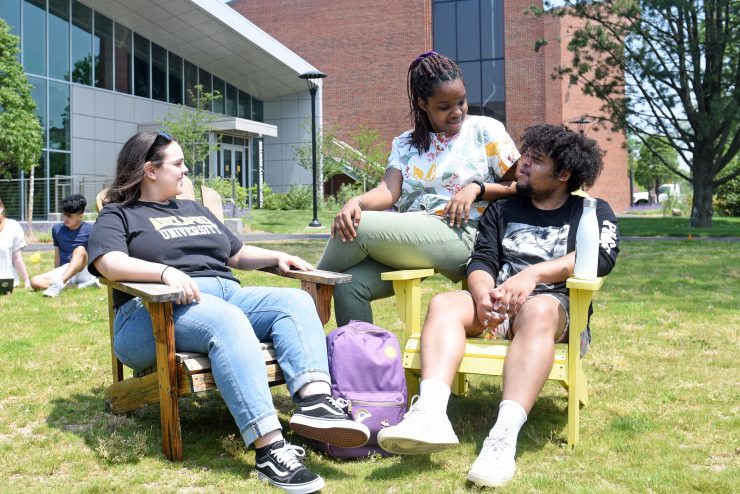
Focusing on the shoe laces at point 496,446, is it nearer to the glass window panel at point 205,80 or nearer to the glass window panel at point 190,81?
the glass window panel at point 190,81

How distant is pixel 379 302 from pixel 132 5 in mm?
20529

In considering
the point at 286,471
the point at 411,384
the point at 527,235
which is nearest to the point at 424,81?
the point at 527,235

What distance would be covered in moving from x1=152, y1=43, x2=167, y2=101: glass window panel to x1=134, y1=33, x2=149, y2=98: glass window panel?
378mm

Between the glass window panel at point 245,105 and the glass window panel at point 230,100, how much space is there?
462mm

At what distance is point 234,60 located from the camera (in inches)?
1169

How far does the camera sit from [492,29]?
A: 3681cm

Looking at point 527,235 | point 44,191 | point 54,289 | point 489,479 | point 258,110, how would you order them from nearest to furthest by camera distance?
point 489,479 < point 527,235 < point 54,289 < point 44,191 < point 258,110

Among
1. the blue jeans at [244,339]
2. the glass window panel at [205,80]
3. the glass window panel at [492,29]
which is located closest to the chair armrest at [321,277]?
the blue jeans at [244,339]

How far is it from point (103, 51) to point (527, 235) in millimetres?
24249

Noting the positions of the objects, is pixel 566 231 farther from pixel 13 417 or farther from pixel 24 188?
pixel 24 188

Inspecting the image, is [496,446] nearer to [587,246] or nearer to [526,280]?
[526,280]

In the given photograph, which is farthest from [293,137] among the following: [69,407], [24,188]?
[69,407]

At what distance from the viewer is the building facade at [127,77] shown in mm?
22406

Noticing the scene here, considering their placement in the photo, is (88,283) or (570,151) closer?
(570,151)
